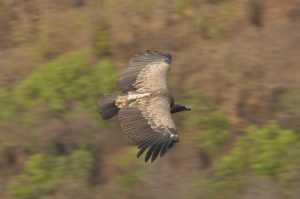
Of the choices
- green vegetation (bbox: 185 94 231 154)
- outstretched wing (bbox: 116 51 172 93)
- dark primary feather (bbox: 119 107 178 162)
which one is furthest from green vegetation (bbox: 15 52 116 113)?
dark primary feather (bbox: 119 107 178 162)

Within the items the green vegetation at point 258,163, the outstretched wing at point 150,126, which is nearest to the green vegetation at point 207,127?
the green vegetation at point 258,163

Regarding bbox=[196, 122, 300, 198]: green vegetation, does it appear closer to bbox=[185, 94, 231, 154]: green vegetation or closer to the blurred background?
the blurred background

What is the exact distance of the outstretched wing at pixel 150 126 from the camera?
11.3 meters

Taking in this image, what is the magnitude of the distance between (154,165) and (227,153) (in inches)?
56.7

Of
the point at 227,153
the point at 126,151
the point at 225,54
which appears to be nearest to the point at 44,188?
the point at 126,151

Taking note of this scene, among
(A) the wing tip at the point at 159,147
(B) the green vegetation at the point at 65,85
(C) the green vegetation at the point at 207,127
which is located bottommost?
(C) the green vegetation at the point at 207,127

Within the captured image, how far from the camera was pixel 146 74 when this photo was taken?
12672mm

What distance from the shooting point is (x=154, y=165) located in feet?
48.0

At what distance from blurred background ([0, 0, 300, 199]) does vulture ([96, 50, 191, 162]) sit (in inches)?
74.6

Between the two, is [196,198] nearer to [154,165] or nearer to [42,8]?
[154,165]

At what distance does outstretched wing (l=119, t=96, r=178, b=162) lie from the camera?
11.3 m

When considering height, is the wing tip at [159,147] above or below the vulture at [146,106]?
below

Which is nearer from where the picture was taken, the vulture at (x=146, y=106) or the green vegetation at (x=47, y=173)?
the vulture at (x=146, y=106)

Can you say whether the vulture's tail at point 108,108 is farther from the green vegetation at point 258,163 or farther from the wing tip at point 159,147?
the green vegetation at point 258,163
